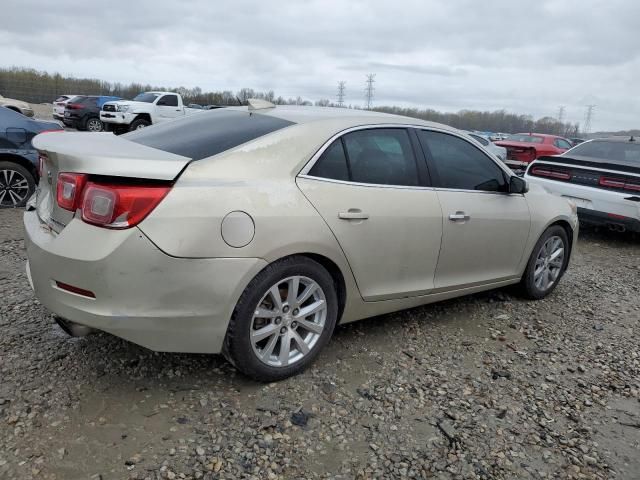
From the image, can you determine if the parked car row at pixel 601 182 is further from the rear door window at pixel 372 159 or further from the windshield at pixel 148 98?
the windshield at pixel 148 98

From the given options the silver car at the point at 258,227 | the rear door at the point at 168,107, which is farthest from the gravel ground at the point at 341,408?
the rear door at the point at 168,107

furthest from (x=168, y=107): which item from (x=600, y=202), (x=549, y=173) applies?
(x=600, y=202)

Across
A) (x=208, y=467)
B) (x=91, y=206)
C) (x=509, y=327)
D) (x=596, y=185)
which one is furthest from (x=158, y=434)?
(x=596, y=185)

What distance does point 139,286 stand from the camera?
2.37 metres

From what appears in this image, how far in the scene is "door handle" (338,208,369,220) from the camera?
116 inches

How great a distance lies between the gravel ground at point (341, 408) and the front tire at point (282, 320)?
15 cm

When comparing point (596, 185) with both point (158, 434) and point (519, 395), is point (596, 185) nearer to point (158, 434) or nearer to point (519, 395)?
point (519, 395)

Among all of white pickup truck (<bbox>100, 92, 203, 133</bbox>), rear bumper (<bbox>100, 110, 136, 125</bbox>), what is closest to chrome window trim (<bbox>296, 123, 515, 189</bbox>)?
white pickup truck (<bbox>100, 92, 203, 133</bbox>)

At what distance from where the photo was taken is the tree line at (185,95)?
45656 mm

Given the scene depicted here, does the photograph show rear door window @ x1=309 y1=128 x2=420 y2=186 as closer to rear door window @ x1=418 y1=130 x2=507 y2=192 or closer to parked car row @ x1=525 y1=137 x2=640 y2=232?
rear door window @ x1=418 y1=130 x2=507 y2=192

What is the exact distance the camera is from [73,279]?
94.3 inches

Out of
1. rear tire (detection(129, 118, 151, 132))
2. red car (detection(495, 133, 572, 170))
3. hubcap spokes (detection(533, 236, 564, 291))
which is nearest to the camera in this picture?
hubcap spokes (detection(533, 236, 564, 291))

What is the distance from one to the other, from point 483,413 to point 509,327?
1.38 meters

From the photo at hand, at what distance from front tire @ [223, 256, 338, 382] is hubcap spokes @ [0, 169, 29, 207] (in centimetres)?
542
